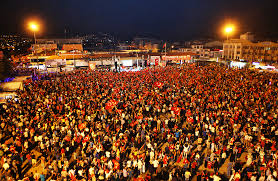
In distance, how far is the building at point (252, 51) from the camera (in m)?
48.1

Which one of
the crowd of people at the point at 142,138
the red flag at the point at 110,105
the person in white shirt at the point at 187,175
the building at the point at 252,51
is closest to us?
the person in white shirt at the point at 187,175

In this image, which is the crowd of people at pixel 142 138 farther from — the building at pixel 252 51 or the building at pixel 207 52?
the building at pixel 207 52

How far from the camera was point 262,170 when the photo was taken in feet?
24.5

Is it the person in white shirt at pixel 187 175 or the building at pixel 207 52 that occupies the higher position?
the building at pixel 207 52

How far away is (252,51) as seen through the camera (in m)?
52.8

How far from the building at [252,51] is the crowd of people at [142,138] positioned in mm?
38354

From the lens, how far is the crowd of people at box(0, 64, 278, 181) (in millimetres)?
8263

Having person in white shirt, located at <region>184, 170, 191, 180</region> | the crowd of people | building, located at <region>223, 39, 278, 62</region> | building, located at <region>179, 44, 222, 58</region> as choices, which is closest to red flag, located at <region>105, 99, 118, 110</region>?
the crowd of people

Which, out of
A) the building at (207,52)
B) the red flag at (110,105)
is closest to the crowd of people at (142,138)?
the red flag at (110,105)

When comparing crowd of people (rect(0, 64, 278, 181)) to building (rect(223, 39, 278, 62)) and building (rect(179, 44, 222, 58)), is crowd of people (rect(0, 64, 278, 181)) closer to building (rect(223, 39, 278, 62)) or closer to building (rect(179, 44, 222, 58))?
building (rect(223, 39, 278, 62))

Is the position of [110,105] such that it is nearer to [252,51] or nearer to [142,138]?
[142,138]

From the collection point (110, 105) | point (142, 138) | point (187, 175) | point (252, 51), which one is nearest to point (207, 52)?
point (252, 51)

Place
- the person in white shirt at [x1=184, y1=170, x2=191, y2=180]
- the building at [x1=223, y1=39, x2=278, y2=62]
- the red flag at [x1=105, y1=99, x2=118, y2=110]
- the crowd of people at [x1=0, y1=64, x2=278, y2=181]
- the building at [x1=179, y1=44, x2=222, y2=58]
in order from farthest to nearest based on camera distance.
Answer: the building at [x1=179, y1=44, x2=222, y2=58]
the building at [x1=223, y1=39, x2=278, y2=62]
the red flag at [x1=105, y1=99, x2=118, y2=110]
the crowd of people at [x1=0, y1=64, x2=278, y2=181]
the person in white shirt at [x1=184, y1=170, x2=191, y2=180]

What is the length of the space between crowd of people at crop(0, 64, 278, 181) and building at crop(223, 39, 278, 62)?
38354 millimetres
